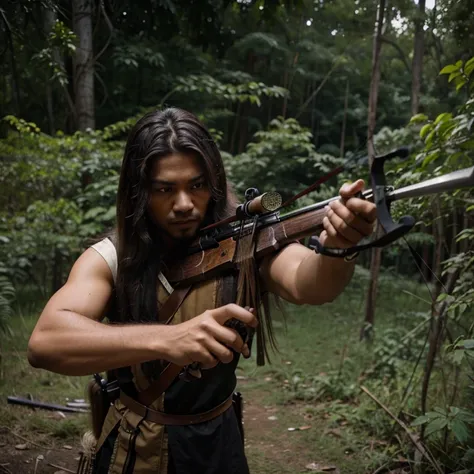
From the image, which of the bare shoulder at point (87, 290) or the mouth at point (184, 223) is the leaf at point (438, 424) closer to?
the mouth at point (184, 223)

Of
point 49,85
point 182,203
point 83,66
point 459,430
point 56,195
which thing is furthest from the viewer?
point 56,195

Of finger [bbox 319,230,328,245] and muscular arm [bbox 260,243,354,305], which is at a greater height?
finger [bbox 319,230,328,245]

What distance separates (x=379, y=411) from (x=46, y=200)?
467 centimetres

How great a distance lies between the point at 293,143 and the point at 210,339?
A: 7517 millimetres

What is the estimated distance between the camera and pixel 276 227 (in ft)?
5.26

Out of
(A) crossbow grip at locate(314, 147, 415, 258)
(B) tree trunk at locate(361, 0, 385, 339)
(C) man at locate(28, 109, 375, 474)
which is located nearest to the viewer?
(A) crossbow grip at locate(314, 147, 415, 258)

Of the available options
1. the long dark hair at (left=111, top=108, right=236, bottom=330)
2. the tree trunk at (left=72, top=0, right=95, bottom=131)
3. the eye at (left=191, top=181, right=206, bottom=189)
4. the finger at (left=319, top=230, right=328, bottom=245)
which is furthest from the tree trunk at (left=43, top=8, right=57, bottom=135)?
the finger at (left=319, top=230, right=328, bottom=245)

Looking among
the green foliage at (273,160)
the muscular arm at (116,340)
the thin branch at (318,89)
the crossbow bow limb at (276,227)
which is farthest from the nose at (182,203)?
the thin branch at (318,89)

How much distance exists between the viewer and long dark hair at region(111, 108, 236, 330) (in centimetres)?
180

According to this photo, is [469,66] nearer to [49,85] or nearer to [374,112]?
[374,112]

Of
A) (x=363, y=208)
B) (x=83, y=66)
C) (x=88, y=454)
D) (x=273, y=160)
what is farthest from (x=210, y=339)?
(x=273, y=160)

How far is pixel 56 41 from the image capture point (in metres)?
3.26

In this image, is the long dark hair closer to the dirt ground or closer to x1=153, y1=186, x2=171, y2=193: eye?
x1=153, y1=186, x2=171, y2=193: eye

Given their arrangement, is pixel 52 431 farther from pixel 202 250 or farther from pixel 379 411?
pixel 202 250
